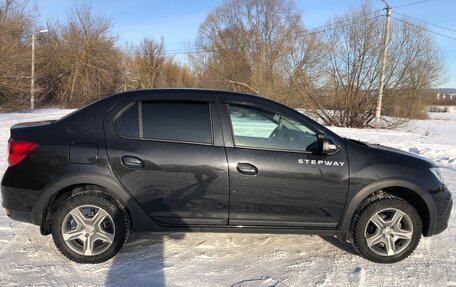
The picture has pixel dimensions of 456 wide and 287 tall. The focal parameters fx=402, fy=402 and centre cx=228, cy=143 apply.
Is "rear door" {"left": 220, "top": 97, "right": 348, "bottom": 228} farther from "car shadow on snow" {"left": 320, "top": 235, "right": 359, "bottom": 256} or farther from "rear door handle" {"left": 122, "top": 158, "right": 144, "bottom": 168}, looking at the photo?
"rear door handle" {"left": 122, "top": 158, "right": 144, "bottom": 168}

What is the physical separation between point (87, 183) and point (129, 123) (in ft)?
2.22

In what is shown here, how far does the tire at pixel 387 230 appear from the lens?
12.9 ft

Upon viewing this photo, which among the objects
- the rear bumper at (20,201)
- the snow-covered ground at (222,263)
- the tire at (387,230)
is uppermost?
the rear bumper at (20,201)

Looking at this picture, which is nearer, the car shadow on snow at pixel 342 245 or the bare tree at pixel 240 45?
the car shadow on snow at pixel 342 245

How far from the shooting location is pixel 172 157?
147 inches

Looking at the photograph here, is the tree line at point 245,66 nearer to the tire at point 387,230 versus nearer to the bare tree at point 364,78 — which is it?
the bare tree at point 364,78

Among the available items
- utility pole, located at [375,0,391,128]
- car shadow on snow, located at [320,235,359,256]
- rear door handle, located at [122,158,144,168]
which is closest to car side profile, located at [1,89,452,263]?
rear door handle, located at [122,158,144,168]

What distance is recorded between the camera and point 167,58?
6419cm

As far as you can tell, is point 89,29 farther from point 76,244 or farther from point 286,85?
point 76,244

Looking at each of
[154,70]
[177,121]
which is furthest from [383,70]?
[154,70]

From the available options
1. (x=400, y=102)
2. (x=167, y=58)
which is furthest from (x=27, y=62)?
(x=167, y=58)

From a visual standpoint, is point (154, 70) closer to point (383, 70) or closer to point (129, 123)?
point (383, 70)

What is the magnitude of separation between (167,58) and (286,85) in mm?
39862

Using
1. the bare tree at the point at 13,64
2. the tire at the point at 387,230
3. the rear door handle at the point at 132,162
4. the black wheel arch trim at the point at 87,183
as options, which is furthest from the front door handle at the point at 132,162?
the bare tree at the point at 13,64
